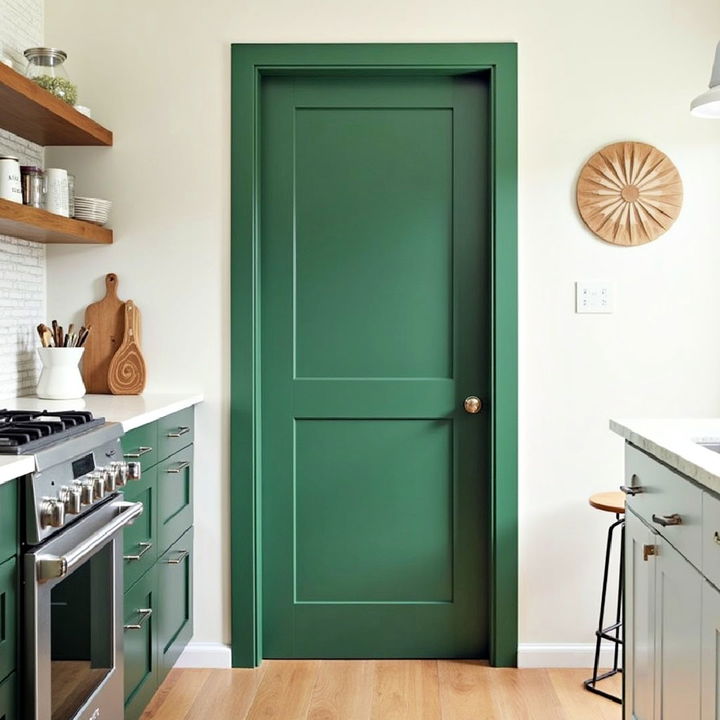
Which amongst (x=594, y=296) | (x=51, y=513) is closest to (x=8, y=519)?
(x=51, y=513)

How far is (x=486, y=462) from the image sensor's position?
3.27 metres

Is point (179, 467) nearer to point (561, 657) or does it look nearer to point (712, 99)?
point (561, 657)

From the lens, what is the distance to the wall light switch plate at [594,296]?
318 centimetres

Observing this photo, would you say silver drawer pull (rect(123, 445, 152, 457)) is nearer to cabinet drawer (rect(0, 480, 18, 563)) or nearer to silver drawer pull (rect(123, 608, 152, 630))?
silver drawer pull (rect(123, 608, 152, 630))

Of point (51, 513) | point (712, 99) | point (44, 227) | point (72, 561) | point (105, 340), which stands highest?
point (712, 99)

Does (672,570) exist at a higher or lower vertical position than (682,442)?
lower

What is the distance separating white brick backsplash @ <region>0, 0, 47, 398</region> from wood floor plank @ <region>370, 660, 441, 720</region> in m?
1.53

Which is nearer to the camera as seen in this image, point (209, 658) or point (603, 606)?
point (603, 606)

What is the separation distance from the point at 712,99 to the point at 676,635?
3.87ft

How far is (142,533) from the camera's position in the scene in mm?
2562

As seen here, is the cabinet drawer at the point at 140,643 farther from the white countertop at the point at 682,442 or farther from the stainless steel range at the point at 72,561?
the white countertop at the point at 682,442

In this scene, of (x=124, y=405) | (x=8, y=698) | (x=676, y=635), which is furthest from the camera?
(x=124, y=405)

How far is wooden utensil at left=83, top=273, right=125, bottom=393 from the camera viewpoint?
125 inches

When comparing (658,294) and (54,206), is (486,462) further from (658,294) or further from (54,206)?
(54,206)
